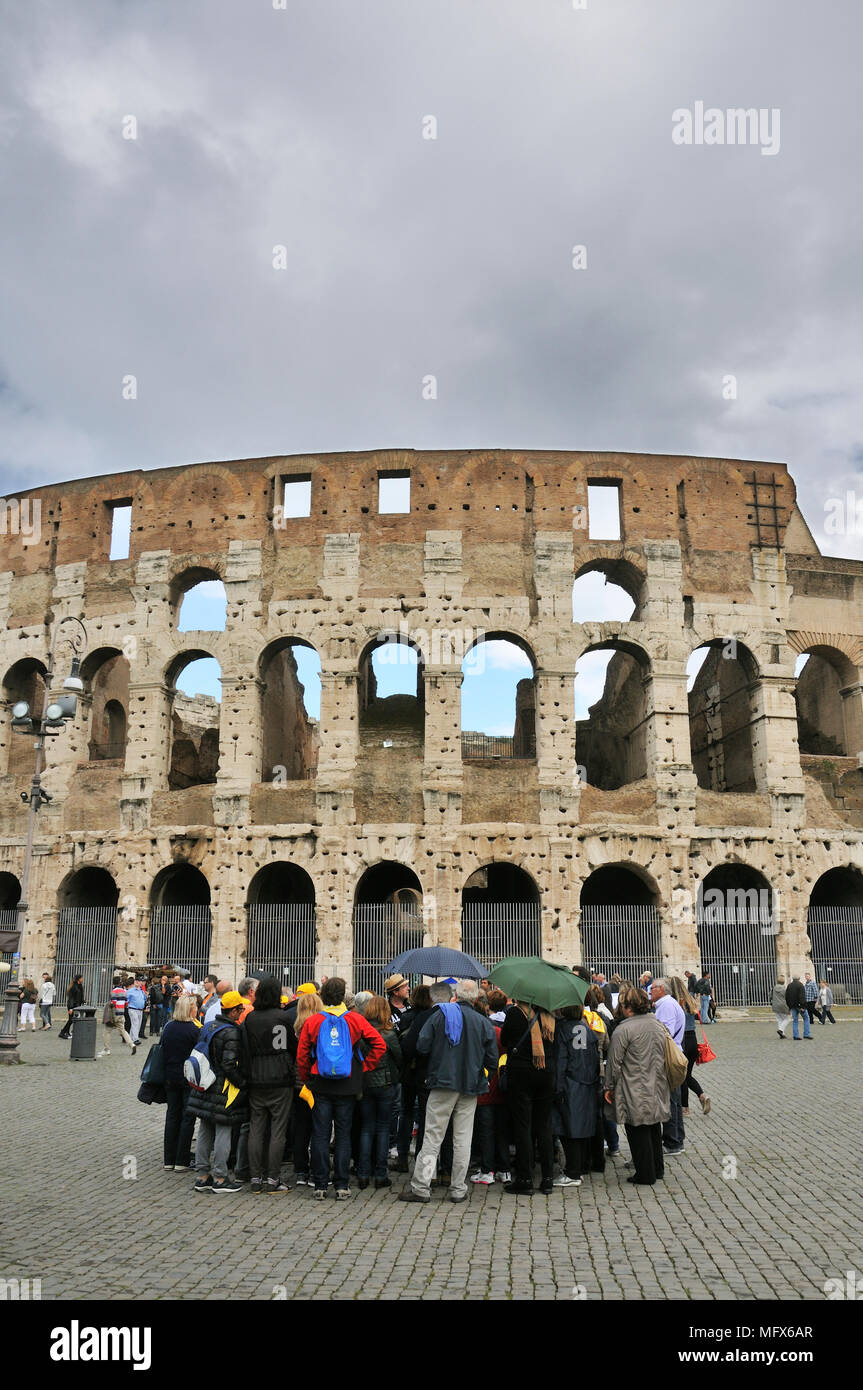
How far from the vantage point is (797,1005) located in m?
16.7

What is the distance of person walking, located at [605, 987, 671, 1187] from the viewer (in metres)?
6.96

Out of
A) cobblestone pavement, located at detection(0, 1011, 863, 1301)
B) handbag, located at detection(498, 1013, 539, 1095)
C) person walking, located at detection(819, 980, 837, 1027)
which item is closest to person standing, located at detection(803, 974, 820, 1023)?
person walking, located at detection(819, 980, 837, 1027)

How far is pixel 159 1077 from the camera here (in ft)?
24.8

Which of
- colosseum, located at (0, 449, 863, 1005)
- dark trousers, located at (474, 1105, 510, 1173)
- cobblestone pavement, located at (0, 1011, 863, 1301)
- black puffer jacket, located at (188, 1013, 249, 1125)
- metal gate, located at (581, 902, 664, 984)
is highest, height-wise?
colosseum, located at (0, 449, 863, 1005)

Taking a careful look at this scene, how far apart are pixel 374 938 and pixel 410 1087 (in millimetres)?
14665

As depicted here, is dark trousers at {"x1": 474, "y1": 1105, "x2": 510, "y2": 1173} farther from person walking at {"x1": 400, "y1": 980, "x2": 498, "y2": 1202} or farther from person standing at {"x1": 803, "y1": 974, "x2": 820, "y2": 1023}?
person standing at {"x1": 803, "y1": 974, "x2": 820, "y2": 1023}

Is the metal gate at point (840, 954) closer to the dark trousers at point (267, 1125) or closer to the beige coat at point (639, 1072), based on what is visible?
the beige coat at point (639, 1072)

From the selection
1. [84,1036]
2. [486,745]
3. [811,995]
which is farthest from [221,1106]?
[486,745]

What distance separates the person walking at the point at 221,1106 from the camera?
6.97 m

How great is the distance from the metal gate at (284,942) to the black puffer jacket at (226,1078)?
14.8 m

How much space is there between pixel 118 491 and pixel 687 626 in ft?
46.5

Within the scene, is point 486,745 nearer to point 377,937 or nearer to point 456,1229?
point 377,937

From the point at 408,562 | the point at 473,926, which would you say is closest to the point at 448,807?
the point at 473,926

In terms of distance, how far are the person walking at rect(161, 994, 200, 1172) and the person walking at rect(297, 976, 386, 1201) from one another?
108 centimetres
